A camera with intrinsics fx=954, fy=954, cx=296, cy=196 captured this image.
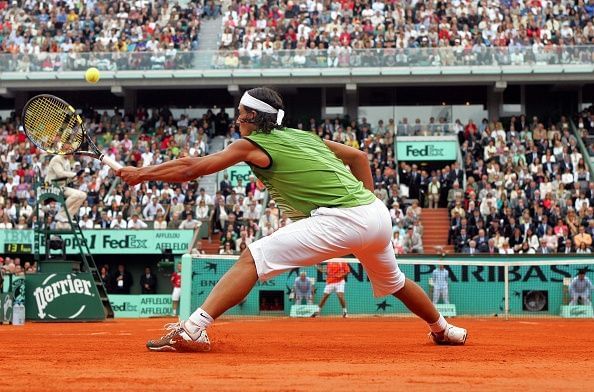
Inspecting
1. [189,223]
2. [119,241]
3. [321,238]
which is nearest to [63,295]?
[189,223]

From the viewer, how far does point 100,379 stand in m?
5.65

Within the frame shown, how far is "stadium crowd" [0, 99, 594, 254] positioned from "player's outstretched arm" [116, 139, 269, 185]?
667 inches

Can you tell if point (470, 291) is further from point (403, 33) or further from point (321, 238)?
point (321, 238)

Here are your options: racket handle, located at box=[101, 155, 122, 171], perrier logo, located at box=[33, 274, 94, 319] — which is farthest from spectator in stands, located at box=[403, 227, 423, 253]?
racket handle, located at box=[101, 155, 122, 171]

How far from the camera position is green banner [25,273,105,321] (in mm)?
18875

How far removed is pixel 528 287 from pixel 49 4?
24.7 meters

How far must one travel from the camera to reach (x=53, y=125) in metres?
9.75

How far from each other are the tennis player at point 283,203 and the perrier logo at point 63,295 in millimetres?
11812

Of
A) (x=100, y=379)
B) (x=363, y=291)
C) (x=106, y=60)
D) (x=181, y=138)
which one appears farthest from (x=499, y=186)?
(x=100, y=379)

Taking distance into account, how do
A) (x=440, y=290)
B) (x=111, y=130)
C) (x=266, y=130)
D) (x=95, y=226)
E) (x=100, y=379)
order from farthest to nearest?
(x=111, y=130) → (x=95, y=226) → (x=440, y=290) → (x=266, y=130) → (x=100, y=379)

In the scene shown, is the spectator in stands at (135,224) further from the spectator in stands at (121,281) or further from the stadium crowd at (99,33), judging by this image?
the stadium crowd at (99,33)

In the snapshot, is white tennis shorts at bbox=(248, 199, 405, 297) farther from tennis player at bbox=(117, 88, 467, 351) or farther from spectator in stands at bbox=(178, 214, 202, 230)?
spectator in stands at bbox=(178, 214, 202, 230)

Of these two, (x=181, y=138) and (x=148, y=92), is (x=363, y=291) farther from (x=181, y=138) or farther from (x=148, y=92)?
(x=148, y=92)

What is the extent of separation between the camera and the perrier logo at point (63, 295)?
1889 centimetres
